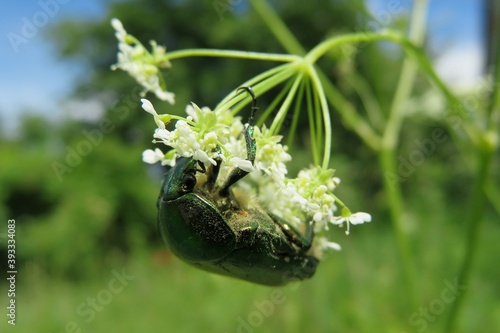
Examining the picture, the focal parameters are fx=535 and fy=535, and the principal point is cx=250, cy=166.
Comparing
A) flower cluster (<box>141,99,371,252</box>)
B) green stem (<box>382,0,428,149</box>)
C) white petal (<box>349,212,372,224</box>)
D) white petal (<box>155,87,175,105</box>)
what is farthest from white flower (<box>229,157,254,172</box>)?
green stem (<box>382,0,428,149</box>)

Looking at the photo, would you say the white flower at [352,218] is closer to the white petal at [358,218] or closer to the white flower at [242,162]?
the white petal at [358,218]

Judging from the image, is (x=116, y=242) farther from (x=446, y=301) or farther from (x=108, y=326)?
(x=446, y=301)

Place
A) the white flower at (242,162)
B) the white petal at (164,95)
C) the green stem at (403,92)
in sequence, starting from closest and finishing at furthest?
Answer: 1. the white flower at (242,162)
2. the white petal at (164,95)
3. the green stem at (403,92)

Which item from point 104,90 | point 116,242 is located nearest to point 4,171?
point 116,242

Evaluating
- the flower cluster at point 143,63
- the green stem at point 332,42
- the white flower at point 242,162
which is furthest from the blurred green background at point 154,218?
the white flower at point 242,162

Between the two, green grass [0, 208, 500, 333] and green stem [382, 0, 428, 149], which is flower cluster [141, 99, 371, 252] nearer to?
green stem [382, 0, 428, 149]
